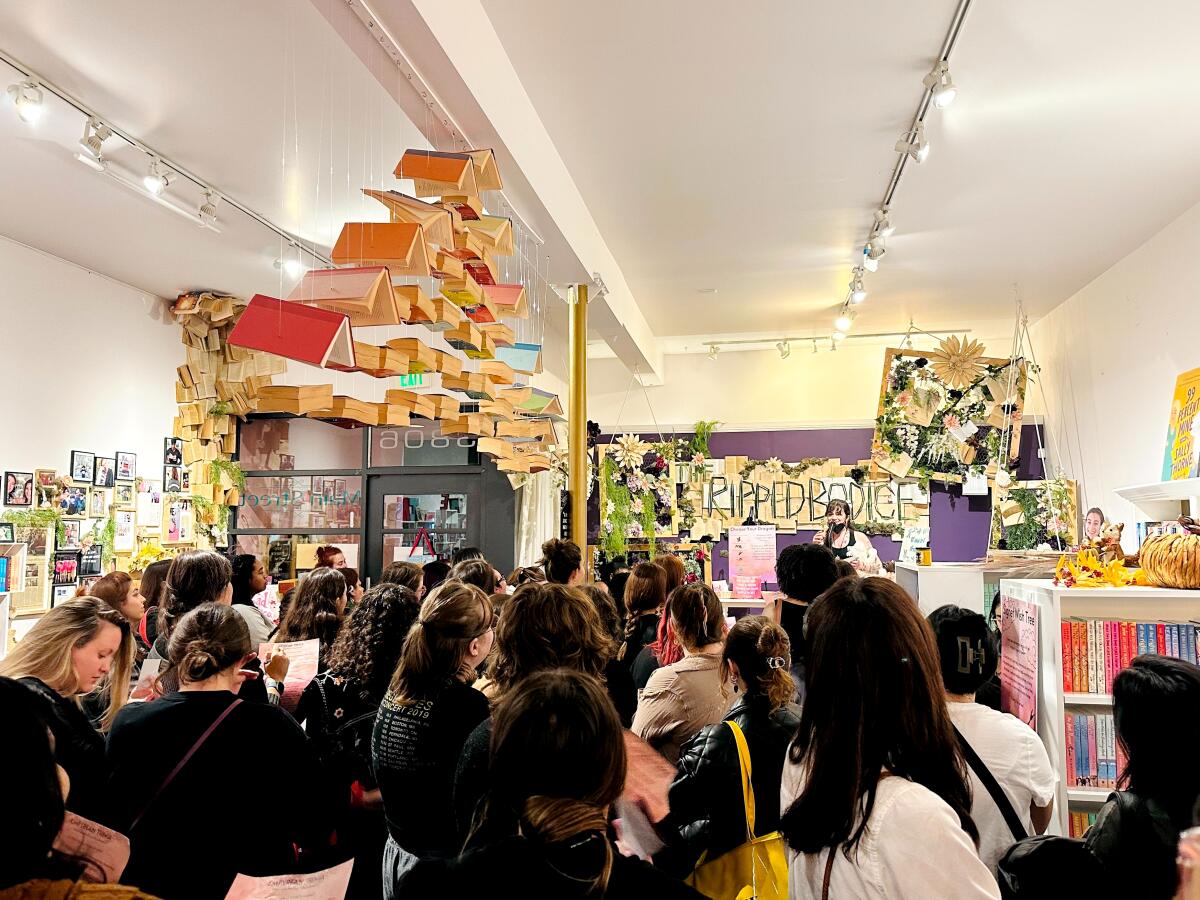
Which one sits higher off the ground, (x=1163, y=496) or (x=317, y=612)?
(x=1163, y=496)

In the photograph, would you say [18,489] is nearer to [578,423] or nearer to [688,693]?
[578,423]

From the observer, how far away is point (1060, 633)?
302cm

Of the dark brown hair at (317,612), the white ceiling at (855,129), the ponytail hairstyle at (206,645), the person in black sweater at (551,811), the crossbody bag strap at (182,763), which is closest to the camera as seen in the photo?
the person in black sweater at (551,811)

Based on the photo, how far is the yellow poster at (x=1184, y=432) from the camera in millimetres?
5289

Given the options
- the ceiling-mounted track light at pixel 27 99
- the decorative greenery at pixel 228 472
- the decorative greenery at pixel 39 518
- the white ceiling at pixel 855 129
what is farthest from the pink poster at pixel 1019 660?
the decorative greenery at pixel 228 472

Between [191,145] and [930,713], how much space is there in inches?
181

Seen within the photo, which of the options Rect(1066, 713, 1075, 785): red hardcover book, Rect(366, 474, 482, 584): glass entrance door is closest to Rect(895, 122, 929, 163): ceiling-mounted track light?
Rect(1066, 713, 1075, 785): red hardcover book

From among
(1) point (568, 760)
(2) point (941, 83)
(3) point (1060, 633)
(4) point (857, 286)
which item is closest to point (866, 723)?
(1) point (568, 760)

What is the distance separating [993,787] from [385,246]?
2.07 meters

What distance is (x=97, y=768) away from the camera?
1.89 metres

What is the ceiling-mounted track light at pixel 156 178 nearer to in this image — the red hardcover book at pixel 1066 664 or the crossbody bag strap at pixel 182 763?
the crossbody bag strap at pixel 182 763

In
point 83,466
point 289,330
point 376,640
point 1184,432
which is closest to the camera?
point 289,330

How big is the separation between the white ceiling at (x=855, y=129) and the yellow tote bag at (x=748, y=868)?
3052 millimetres

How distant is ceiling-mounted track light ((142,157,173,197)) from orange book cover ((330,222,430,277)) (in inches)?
105
